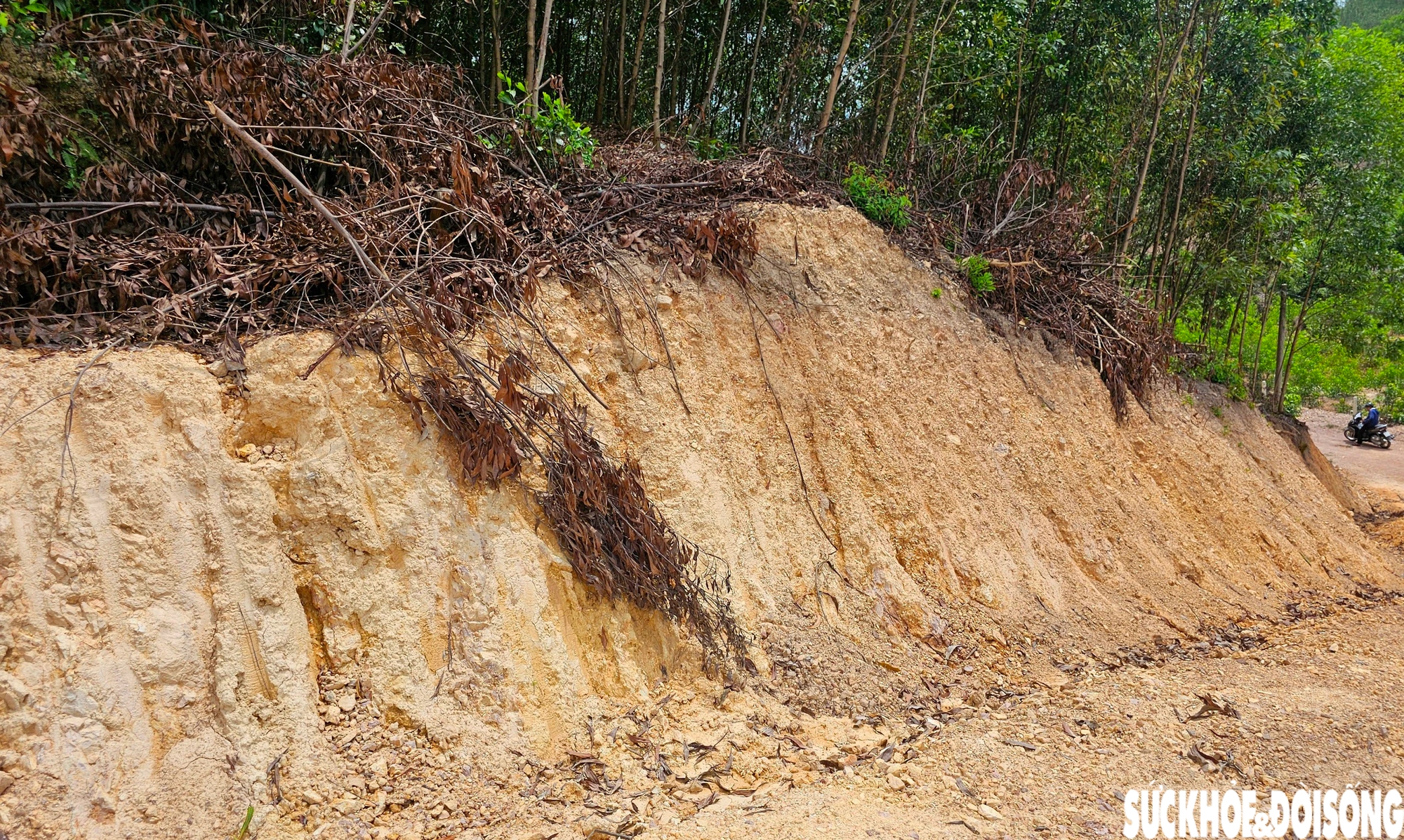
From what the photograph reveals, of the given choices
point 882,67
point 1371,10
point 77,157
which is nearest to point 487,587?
point 77,157

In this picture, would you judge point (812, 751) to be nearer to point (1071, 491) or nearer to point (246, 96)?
point (1071, 491)

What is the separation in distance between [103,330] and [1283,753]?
720cm

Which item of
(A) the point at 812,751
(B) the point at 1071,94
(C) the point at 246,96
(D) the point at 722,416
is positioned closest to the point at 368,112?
(C) the point at 246,96

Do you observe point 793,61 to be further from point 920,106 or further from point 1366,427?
point 1366,427

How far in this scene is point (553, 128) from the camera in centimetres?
661

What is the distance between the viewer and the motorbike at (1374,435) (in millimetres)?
21844

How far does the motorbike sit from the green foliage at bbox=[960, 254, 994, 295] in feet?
64.3

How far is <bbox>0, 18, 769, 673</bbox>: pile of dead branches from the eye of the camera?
14.8 feet

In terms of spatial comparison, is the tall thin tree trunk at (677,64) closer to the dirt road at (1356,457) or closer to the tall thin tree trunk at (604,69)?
the tall thin tree trunk at (604,69)

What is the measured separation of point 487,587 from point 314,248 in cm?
232

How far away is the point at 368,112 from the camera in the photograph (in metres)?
5.58

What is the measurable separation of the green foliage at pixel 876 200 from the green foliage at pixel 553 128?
306cm

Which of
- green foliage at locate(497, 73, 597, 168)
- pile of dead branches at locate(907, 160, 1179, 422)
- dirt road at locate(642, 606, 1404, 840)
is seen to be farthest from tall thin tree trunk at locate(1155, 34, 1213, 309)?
green foliage at locate(497, 73, 597, 168)

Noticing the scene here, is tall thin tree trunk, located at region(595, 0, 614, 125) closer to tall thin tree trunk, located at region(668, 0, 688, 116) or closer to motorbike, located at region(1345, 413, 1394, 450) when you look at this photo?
tall thin tree trunk, located at region(668, 0, 688, 116)
